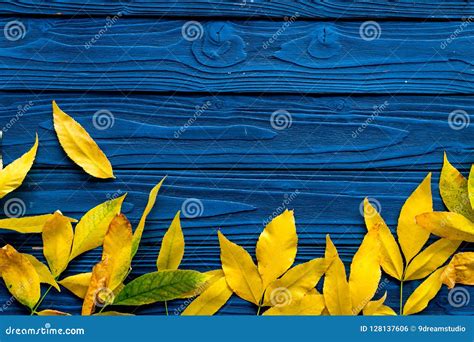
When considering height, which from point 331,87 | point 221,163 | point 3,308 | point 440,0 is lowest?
point 3,308

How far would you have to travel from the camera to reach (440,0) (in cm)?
94

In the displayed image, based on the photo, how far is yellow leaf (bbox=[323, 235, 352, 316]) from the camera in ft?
2.89

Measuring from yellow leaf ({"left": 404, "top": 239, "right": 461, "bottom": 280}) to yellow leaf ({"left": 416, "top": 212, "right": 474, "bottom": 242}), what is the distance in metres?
0.02

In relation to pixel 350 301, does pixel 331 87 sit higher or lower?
higher

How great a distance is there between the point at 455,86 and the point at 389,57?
0.35 feet

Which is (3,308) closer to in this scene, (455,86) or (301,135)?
(301,135)

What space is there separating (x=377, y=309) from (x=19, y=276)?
507 millimetres

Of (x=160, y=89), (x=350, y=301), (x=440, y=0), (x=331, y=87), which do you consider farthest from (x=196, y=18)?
(x=350, y=301)
